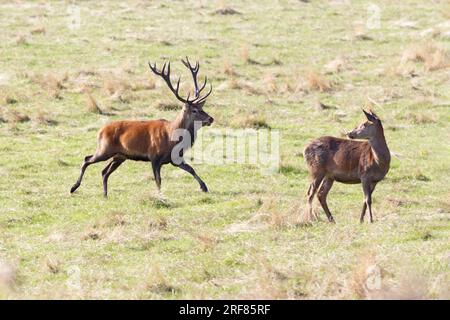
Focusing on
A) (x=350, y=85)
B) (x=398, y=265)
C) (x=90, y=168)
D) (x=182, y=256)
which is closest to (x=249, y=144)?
(x=90, y=168)

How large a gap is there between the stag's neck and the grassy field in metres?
0.80

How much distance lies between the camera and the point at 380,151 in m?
14.7

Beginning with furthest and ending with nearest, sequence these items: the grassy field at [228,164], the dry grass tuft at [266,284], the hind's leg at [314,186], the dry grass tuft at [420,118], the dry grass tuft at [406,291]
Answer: the dry grass tuft at [420,118] < the hind's leg at [314,186] < the grassy field at [228,164] < the dry grass tuft at [266,284] < the dry grass tuft at [406,291]

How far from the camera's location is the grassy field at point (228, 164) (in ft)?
38.3

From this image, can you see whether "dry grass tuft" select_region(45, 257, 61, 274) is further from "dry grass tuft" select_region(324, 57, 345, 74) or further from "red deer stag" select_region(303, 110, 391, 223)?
"dry grass tuft" select_region(324, 57, 345, 74)

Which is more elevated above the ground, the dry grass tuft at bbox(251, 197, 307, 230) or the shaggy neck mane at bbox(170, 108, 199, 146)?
the shaggy neck mane at bbox(170, 108, 199, 146)

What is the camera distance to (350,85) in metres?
25.0

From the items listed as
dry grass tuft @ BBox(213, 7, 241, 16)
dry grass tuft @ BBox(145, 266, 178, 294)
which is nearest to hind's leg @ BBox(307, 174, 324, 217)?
dry grass tuft @ BBox(145, 266, 178, 294)

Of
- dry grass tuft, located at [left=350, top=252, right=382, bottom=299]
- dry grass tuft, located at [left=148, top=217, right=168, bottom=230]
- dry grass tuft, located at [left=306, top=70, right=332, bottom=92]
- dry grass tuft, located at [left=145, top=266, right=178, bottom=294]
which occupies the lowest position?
dry grass tuft, located at [left=306, top=70, right=332, bottom=92]

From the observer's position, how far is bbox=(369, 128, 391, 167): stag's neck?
1462 cm

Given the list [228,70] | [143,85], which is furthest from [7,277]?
[228,70]

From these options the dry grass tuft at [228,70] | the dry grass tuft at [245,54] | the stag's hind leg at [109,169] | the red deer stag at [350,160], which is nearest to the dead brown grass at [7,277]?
the red deer stag at [350,160]

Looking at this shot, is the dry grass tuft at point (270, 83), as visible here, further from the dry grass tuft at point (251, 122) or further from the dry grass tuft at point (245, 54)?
the dry grass tuft at point (251, 122)
